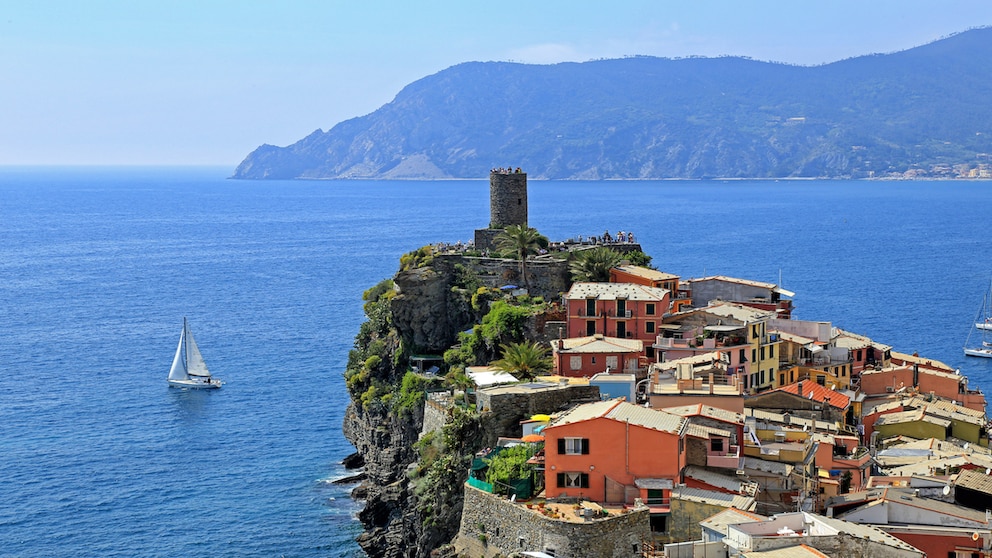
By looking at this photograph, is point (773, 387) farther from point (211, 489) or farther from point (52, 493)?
point (52, 493)

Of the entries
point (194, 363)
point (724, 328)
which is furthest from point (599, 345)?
point (194, 363)

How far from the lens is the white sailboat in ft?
290

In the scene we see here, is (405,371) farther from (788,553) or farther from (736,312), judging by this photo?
(788,553)

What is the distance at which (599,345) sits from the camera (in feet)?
158

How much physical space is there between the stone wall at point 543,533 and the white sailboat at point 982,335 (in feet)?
213

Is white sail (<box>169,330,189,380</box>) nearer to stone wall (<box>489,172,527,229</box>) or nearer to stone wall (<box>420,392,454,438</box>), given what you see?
stone wall (<box>489,172,527,229</box>)

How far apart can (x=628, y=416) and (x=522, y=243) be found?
26.1 m

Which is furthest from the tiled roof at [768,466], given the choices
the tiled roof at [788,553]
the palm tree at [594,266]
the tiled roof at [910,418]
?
the palm tree at [594,266]

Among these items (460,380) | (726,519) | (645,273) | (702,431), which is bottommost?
(726,519)

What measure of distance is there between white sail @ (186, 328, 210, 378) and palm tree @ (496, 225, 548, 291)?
29592mm

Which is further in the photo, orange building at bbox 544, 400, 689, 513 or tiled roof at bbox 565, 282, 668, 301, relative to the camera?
tiled roof at bbox 565, 282, 668, 301

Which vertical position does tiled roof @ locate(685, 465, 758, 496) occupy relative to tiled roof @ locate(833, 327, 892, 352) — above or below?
below

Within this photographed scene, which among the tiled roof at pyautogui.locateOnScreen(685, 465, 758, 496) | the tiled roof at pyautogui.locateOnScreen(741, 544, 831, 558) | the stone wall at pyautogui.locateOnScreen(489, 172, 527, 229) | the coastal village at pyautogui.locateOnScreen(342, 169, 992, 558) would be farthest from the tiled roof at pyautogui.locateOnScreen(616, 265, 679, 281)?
the tiled roof at pyautogui.locateOnScreen(741, 544, 831, 558)

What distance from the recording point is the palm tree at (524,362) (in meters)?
46.9
